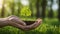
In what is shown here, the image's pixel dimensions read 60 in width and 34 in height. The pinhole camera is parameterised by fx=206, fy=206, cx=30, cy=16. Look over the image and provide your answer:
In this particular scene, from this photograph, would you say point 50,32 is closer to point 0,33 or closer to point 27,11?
point 0,33

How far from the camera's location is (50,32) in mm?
5973

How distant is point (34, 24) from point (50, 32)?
93cm

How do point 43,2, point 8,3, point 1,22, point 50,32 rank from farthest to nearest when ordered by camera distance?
point 8,3, point 43,2, point 50,32, point 1,22

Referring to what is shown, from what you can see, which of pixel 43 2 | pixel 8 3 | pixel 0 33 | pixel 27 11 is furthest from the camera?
pixel 8 3

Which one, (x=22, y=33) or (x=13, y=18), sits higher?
(x=13, y=18)

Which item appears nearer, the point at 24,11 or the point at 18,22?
the point at 18,22

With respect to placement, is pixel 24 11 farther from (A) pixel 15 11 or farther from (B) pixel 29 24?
(A) pixel 15 11

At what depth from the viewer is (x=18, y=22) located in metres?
5.10

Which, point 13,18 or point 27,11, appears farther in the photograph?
point 27,11

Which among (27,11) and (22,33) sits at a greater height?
(27,11)

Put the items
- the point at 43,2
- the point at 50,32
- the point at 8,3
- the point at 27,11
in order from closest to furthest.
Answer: the point at 50,32, the point at 27,11, the point at 43,2, the point at 8,3

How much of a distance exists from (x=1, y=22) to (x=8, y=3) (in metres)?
29.2

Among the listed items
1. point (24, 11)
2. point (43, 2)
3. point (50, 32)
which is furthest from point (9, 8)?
point (50, 32)

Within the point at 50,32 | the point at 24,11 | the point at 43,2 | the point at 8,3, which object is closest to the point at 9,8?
the point at 8,3
